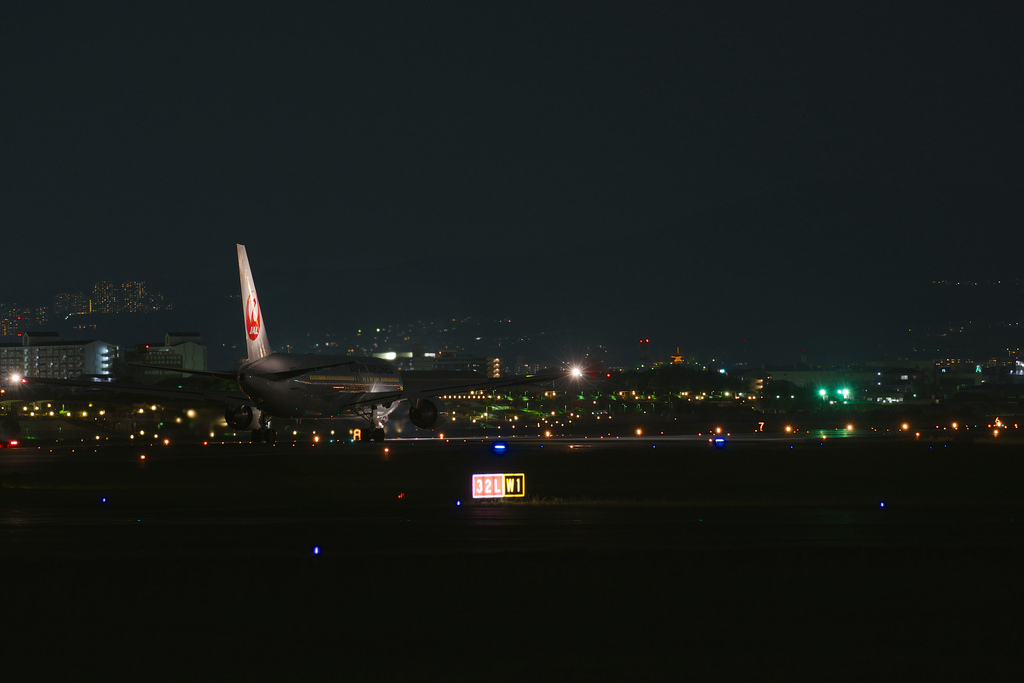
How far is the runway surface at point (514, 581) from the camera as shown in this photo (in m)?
11.6

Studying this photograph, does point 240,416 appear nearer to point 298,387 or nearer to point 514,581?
point 298,387

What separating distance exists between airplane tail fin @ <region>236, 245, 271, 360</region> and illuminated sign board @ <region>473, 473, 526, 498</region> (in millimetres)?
24398

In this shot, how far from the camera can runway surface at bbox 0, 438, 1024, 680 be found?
1161cm

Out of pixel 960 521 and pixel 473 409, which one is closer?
pixel 960 521

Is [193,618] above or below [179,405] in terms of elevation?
below

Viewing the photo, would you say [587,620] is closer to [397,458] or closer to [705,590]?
[705,590]

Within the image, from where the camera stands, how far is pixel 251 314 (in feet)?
165

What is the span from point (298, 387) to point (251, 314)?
4.20 metres

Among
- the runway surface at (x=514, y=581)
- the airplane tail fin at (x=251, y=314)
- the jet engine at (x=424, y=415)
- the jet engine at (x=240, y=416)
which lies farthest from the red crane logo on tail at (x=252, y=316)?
the runway surface at (x=514, y=581)

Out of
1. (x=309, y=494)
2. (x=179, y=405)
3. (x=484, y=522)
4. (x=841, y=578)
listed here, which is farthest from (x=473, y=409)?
(x=841, y=578)

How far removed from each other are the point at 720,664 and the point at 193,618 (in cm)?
667

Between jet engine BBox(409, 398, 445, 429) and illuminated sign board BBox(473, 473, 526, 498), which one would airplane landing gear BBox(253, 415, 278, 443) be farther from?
illuminated sign board BBox(473, 473, 526, 498)

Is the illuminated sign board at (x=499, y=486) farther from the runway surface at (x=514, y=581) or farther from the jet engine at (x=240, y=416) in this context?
the jet engine at (x=240, y=416)

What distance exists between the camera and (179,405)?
78.8 metres
